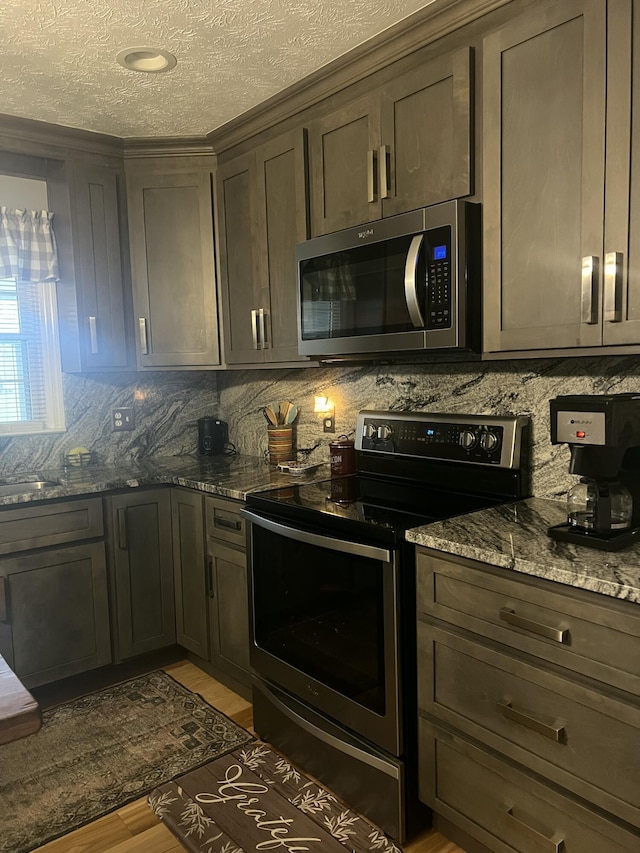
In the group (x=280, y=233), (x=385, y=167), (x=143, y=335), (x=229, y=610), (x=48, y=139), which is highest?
(x=48, y=139)

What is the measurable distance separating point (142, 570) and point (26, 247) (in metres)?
1.56

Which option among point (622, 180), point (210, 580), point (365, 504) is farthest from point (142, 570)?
point (622, 180)

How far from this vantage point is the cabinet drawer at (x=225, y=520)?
8.12ft

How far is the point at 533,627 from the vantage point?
146 centimetres

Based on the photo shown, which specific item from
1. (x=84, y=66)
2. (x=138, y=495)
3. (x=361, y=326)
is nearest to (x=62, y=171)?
(x=84, y=66)

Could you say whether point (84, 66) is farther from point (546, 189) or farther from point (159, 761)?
point (159, 761)

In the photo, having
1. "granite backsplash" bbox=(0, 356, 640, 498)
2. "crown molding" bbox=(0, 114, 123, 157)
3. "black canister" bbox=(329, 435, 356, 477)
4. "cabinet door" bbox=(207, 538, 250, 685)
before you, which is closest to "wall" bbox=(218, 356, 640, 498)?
"granite backsplash" bbox=(0, 356, 640, 498)

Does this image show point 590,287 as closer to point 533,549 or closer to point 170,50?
point 533,549

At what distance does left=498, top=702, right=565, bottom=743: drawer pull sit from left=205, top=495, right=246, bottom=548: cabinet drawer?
3.99 ft

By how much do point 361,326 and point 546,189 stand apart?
2.42 feet

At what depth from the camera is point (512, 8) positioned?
175 centimetres

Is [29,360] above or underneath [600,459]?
above

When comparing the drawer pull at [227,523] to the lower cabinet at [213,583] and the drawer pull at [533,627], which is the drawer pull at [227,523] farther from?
the drawer pull at [533,627]

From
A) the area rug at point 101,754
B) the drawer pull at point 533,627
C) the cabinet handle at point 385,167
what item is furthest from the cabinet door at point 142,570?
the drawer pull at point 533,627
